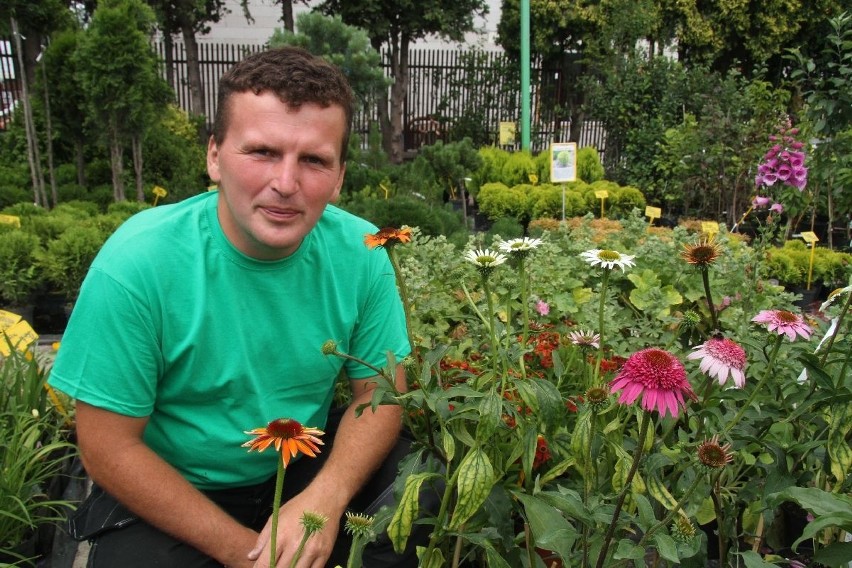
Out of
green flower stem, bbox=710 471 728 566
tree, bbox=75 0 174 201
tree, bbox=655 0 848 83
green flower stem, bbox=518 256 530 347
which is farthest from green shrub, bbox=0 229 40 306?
tree, bbox=655 0 848 83

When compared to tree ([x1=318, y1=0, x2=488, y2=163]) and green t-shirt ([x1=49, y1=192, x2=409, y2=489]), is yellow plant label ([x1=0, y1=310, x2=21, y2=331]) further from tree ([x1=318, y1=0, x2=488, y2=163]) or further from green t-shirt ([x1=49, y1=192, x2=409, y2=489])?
tree ([x1=318, y1=0, x2=488, y2=163])

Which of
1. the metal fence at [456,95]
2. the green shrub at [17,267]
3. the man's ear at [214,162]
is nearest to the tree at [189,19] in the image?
the metal fence at [456,95]

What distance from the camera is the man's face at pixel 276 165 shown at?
1629 millimetres

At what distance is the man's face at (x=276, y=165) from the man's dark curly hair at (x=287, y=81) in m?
0.02

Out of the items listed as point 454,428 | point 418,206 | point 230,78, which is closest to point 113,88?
point 418,206

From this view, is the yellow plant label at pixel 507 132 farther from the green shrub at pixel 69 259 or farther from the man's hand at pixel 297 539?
the man's hand at pixel 297 539

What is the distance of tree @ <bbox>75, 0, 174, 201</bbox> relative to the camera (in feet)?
18.0

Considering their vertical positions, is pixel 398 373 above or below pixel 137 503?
above

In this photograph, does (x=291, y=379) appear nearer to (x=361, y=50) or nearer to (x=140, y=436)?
(x=140, y=436)

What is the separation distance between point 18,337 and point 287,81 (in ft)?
5.13

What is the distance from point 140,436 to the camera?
1688mm

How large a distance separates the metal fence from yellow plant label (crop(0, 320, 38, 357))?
11409 millimetres

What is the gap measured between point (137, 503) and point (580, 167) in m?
7.14

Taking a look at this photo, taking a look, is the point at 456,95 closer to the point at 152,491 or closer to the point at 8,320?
the point at 8,320
